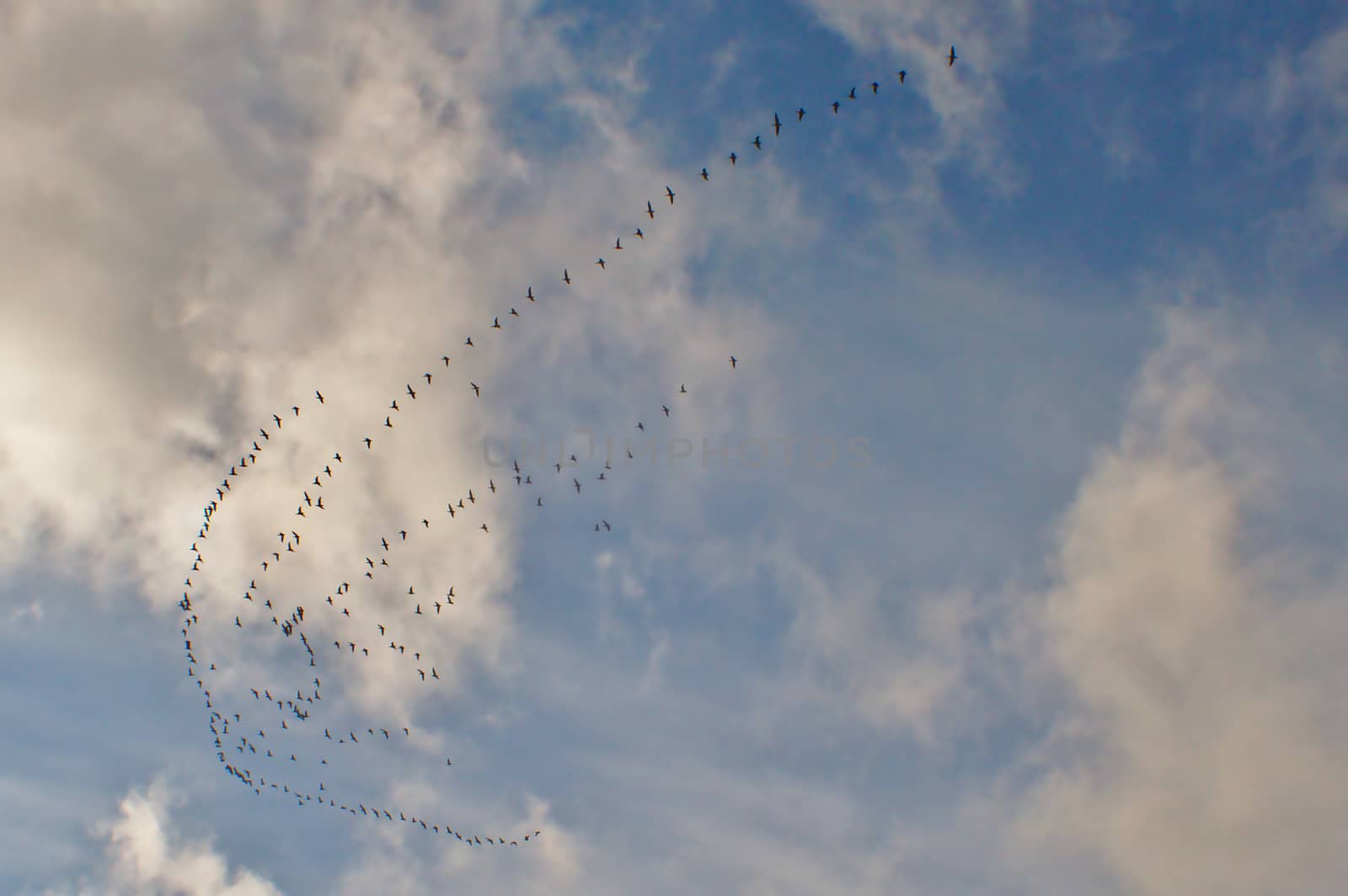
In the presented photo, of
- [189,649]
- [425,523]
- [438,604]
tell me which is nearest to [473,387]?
[425,523]

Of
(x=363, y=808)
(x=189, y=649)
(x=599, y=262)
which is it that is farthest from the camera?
(x=363, y=808)

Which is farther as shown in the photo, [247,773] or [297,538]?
[247,773]

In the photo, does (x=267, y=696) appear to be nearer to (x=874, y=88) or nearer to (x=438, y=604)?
(x=438, y=604)

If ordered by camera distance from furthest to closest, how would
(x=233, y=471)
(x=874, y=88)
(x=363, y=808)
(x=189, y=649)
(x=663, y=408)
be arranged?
1. (x=363, y=808)
2. (x=189, y=649)
3. (x=233, y=471)
4. (x=663, y=408)
5. (x=874, y=88)

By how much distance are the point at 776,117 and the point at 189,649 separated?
124465 mm

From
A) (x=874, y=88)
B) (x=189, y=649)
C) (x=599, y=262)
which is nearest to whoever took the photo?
(x=874, y=88)

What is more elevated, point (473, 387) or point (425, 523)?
point (473, 387)

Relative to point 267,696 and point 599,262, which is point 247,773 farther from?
point 599,262

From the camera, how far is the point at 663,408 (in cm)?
11969

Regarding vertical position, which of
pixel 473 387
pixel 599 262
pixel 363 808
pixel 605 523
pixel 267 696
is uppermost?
pixel 599 262

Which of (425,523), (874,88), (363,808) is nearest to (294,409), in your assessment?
(425,523)

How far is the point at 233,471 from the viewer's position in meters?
128

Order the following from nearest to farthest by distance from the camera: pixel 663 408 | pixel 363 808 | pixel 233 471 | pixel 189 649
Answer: pixel 663 408, pixel 233 471, pixel 189 649, pixel 363 808

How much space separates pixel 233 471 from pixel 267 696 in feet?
129
